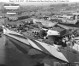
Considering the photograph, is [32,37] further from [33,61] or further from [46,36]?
[33,61]

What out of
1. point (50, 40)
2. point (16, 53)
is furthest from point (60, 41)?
point (16, 53)

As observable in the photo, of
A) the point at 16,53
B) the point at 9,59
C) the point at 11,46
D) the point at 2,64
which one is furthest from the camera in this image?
the point at 11,46

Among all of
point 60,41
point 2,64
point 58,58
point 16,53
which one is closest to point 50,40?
point 60,41

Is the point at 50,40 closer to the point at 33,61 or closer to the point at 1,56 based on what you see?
the point at 33,61

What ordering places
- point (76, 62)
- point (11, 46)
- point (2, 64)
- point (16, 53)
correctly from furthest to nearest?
point (11, 46) < point (16, 53) < point (2, 64) < point (76, 62)

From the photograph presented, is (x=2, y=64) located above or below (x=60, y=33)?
below

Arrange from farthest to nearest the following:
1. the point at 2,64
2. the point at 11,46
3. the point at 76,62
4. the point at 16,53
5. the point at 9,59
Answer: the point at 11,46, the point at 16,53, the point at 9,59, the point at 2,64, the point at 76,62

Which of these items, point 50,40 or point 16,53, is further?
point 16,53

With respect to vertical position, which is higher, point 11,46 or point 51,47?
point 51,47

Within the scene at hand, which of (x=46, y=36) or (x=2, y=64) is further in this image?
(x=46, y=36)
